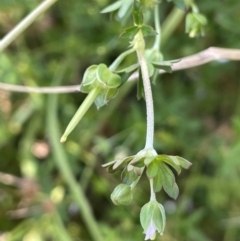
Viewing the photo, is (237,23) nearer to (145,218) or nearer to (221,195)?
(221,195)

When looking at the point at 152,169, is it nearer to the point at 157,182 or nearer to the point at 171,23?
the point at 157,182

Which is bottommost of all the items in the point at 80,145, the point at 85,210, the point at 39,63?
the point at 85,210

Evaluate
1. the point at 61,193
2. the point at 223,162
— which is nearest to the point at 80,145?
the point at 61,193

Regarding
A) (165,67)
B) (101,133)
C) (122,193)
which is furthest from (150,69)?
(101,133)

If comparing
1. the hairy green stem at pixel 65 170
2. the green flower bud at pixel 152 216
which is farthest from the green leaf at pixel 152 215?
the hairy green stem at pixel 65 170

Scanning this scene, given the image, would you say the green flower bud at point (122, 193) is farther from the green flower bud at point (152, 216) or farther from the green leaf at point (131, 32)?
the green leaf at point (131, 32)

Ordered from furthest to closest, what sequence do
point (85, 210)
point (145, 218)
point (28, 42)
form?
point (28, 42), point (85, 210), point (145, 218)

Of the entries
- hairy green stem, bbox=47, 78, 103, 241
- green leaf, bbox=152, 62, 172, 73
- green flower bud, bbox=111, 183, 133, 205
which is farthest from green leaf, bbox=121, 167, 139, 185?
hairy green stem, bbox=47, 78, 103, 241

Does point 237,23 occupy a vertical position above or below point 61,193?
above
